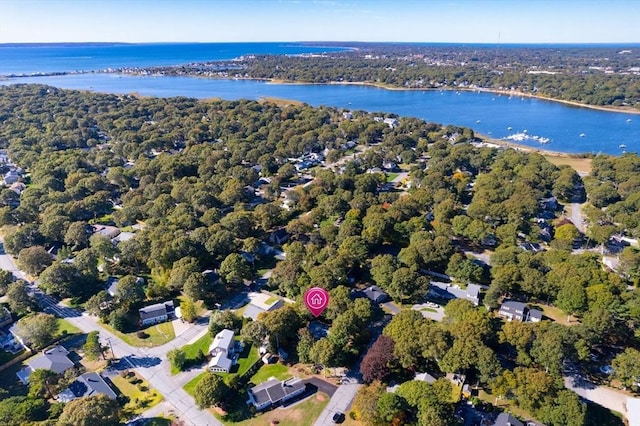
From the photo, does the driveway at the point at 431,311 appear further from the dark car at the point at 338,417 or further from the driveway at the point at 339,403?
the dark car at the point at 338,417

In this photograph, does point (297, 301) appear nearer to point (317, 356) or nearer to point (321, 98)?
point (317, 356)

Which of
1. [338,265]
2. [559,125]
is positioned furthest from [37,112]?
[559,125]

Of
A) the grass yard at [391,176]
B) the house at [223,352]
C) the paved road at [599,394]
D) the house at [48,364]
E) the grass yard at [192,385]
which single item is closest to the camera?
the paved road at [599,394]

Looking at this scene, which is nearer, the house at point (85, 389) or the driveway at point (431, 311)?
the house at point (85, 389)

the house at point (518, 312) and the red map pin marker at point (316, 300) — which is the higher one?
the red map pin marker at point (316, 300)

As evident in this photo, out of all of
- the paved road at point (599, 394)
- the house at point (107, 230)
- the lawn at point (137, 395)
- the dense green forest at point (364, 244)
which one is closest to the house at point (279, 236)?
the dense green forest at point (364, 244)

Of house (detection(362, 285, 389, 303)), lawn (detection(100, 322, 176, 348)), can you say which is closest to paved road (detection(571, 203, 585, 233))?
house (detection(362, 285, 389, 303))
